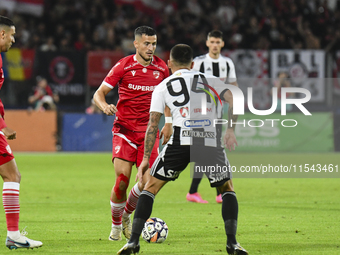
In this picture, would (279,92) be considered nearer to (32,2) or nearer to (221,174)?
(32,2)

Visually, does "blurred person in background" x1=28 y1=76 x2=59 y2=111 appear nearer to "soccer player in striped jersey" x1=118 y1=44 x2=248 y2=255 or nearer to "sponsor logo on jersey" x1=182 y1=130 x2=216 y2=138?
"soccer player in striped jersey" x1=118 y1=44 x2=248 y2=255

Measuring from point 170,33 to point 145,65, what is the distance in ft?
Answer: 50.8

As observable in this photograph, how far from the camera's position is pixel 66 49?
20.5 meters

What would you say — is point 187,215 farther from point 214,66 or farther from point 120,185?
point 214,66

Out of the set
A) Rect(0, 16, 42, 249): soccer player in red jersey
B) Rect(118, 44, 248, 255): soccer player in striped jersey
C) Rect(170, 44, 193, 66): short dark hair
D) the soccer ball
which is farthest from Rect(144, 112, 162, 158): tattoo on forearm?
Rect(0, 16, 42, 249): soccer player in red jersey

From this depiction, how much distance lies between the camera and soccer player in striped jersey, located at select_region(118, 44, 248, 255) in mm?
5180

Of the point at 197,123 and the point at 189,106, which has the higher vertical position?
the point at 189,106

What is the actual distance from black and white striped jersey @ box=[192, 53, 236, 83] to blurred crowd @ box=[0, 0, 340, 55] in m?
11.2

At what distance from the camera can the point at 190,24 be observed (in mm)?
22891

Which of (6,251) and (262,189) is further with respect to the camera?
(262,189)

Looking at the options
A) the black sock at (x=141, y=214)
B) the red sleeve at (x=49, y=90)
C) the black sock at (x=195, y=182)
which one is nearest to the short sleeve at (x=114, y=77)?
the black sock at (x=141, y=214)

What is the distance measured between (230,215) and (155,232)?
3.77ft

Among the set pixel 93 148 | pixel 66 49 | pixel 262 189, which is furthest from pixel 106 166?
pixel 66 49

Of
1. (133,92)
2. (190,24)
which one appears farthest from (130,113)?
(190,24)
